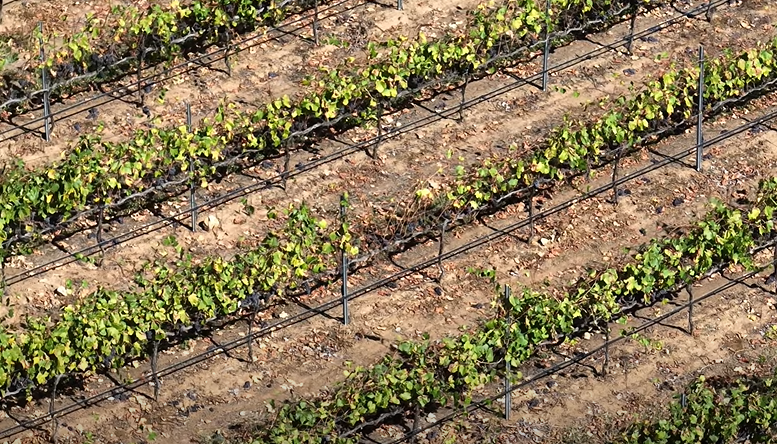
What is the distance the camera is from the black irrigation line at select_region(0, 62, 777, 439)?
19172mm

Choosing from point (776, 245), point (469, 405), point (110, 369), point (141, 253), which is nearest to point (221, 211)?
point (141, 253)

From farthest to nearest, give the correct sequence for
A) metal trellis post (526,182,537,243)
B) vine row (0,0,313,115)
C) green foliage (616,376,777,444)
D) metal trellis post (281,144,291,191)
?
1. vine row (0,0,313,115)
2. metal trellis post (281,144,291,191)
3. metal trellis post (526,182,537,243)
4. green foliage (616,376,777,444)

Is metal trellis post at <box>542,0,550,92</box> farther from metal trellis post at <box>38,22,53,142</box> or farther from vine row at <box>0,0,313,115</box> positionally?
metal trellis post at <box>38,22,53,142</box>

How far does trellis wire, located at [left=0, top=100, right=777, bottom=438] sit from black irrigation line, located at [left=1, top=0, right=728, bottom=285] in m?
1.88

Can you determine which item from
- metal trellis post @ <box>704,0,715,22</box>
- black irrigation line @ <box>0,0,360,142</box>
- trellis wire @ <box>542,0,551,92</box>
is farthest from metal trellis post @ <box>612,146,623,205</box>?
black irrigation line @ <box>0,0,360,142</box>

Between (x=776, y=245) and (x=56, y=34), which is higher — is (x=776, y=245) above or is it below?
below

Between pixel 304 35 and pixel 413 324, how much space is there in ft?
17.3

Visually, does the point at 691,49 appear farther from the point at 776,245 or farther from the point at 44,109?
the point at 44,109

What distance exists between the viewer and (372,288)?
20.6 meters

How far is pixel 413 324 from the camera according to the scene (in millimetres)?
20234

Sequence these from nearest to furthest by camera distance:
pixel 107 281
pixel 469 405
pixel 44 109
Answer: pixel 469 405
pixel 107 281
pixel 44 109

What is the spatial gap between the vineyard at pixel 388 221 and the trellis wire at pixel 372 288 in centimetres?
3

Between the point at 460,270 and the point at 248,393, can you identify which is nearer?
the point at 248,393

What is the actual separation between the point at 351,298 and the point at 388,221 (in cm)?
109
